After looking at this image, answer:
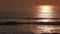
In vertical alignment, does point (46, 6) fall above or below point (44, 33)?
above

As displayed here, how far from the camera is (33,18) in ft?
3.04

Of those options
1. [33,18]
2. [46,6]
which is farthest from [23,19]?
[46,6]

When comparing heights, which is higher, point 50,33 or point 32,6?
point 32,6

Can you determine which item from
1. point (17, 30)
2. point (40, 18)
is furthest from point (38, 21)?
point (17, 30)

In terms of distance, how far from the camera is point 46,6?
958mm

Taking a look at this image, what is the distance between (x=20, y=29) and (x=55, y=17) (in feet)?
0.71

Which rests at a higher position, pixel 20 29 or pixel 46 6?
pixel 46 6

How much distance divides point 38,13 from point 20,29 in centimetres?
14

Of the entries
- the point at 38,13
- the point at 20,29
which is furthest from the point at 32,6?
the point at 20,29

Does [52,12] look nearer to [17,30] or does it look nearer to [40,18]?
[40,18]

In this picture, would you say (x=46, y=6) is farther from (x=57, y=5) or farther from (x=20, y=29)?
(x=20, y=29)

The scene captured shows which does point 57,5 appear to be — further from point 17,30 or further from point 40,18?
point 17,30

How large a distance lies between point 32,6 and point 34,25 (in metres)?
0.12

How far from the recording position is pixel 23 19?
0.93m
